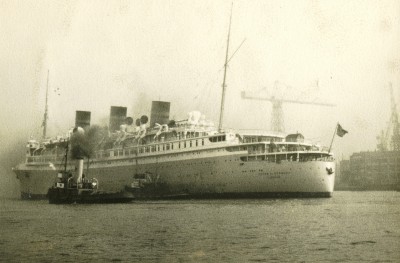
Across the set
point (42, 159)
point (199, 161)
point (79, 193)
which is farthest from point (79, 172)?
point (42, 159)

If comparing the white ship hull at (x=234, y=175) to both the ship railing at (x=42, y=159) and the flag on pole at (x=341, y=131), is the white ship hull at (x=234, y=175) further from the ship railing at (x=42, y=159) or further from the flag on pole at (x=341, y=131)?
the ship railing at (x=42, y=159)

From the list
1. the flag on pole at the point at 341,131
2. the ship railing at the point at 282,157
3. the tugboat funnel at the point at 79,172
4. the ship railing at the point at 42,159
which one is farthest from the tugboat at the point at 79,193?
the ship railing at the point at 42,159

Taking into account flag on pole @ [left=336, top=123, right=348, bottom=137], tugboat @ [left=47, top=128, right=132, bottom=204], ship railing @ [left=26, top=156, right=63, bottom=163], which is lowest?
tugboat @ [left=47, top=128, right=132, bottom=204]

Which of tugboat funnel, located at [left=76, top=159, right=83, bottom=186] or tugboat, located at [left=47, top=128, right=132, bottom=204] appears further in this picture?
tugboat funnel, located at [left=76, top=159, right=83, bottom=186]

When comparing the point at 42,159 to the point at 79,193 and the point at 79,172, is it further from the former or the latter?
the point at 79,193

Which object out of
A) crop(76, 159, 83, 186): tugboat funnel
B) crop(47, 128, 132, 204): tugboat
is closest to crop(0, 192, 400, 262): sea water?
crop(47, 128, 132, 204): tugboat

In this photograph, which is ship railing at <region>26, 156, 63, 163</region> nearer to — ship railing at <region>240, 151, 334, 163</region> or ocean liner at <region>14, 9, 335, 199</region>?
ocean liner at <region>14, 9, 335, 199</region>
